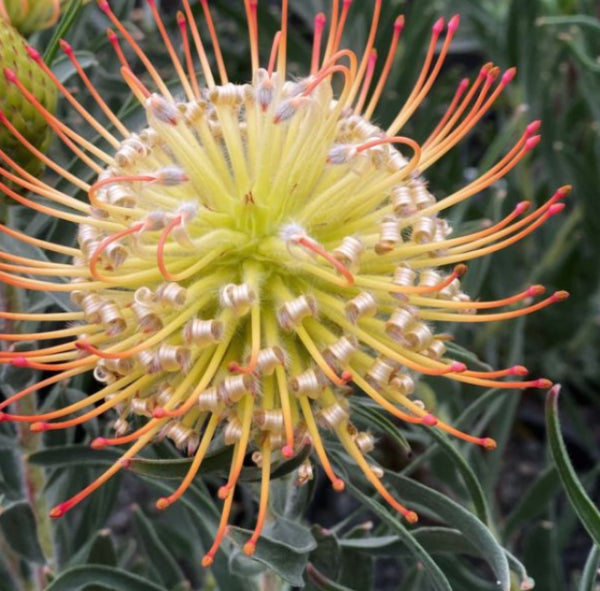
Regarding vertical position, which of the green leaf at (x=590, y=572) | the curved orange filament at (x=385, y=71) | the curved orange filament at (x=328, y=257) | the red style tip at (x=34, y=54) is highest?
the curved orange filament at (x=385, y=71)

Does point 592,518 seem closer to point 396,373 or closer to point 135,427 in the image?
point 396,373

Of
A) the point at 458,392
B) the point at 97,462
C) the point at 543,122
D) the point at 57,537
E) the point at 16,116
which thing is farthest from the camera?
the point at 543,122

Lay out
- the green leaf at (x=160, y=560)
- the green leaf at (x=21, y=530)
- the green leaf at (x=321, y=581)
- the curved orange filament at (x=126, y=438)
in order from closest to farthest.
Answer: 1. the curved orange filament at (x=126, y=438)
2. the green leaf at (x=321, y=581)
3. the green leaf at (x=21, y=530)
4. the green leaf at (x=160, y=560)

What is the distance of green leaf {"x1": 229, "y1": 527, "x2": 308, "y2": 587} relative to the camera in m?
0.95

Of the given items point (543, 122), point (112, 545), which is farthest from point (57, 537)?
point (543, 122)

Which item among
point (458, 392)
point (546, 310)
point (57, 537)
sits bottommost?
point (57, 537)

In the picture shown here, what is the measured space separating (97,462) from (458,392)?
0.68m

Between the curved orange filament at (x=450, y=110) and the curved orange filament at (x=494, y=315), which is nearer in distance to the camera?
the curved orange filament at (x=494, y=315)

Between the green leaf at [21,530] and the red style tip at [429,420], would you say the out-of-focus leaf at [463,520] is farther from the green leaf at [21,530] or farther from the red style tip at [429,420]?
the green leaf at [21,530]

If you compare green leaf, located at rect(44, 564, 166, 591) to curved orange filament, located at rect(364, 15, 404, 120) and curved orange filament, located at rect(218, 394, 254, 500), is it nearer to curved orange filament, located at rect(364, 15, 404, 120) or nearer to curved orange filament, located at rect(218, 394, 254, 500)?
curved orange filament, located at rect(218, 394, 254, 500)

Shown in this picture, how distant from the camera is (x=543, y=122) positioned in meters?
2.08

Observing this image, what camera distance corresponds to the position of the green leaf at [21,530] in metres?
1.27

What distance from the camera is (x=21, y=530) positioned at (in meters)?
1.29

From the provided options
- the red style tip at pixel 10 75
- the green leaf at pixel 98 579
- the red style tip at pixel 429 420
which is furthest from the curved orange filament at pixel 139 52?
the green leaf at pixel 98 579
